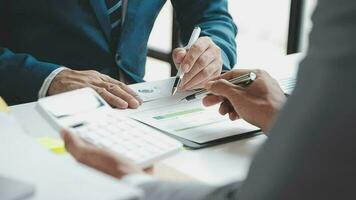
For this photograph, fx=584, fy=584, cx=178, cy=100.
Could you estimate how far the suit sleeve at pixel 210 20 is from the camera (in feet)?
5.27

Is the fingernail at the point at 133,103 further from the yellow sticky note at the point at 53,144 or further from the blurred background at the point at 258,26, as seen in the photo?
the blurred background at the point at 258,26

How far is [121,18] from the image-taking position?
1638 mm

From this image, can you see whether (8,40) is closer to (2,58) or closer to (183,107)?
(2,58)

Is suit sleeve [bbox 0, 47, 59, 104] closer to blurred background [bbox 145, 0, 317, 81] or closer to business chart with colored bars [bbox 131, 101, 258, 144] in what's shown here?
business chart with colored bars [bbox 131, 101, 258, 144]

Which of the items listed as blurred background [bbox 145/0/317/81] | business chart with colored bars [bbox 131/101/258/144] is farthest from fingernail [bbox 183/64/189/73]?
blurred background [bbox 145/0/317/81]

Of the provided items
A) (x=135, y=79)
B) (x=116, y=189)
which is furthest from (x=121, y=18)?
(x=116, y=189)

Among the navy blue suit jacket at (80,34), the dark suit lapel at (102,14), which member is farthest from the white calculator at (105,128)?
the dark suit lapel at (102,14)

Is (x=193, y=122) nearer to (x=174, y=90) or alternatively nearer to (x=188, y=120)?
(x=188, y=120)

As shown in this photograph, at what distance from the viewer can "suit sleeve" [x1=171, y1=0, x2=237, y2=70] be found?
1.61m

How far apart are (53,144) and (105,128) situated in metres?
0.09

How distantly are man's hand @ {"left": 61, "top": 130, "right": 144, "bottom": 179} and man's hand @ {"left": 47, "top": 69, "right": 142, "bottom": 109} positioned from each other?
1.36 feet

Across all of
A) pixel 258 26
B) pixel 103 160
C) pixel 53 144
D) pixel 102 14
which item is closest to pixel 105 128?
pixel 53 144

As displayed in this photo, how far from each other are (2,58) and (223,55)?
0.56m

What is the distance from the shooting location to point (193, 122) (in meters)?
1.17
